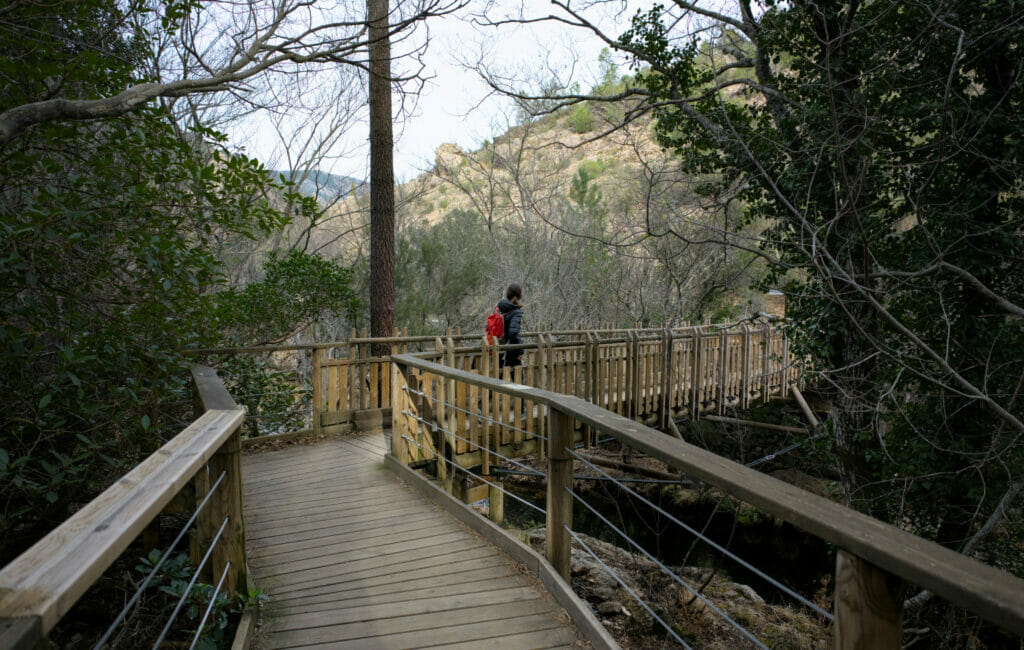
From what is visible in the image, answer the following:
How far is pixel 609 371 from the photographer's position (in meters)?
8.64

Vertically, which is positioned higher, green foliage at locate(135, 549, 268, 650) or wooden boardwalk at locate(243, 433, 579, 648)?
green foliage at locate(135, 549, 268, 650)

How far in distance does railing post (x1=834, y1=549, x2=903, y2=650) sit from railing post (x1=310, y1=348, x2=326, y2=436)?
6.73 m

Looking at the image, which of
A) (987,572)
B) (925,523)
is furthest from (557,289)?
(987,572)

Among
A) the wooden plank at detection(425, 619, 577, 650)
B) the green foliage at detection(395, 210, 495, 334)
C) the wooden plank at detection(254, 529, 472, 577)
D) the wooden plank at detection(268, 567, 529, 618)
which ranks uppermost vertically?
the green foliage at detection(395, 210, 495, 334)

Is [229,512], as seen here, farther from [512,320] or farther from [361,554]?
[512,320]

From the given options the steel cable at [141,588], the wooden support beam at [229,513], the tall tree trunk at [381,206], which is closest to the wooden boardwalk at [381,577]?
the wooden support beam at [229,513]

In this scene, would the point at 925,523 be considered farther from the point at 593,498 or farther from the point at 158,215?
the point at 158,215

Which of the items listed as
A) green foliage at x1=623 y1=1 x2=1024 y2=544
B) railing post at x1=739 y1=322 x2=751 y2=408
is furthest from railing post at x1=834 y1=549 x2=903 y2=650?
railing post at x1=739 y1=322 x2=751 y2=408

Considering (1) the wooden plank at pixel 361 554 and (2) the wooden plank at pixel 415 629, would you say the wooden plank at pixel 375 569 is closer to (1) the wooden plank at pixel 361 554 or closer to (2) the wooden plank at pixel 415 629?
(1) the wooden plank at pixel 361 554

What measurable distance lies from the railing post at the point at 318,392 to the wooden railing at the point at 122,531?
4373mm

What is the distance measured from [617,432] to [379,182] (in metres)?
8.37

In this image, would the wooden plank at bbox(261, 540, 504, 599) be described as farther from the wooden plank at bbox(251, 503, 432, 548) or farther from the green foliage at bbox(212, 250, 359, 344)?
the green foliage at bbox(212, 250, 359, 344)

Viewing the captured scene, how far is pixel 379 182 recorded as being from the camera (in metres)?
9.82

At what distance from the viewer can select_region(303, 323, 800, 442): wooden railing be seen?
7.48 metres
